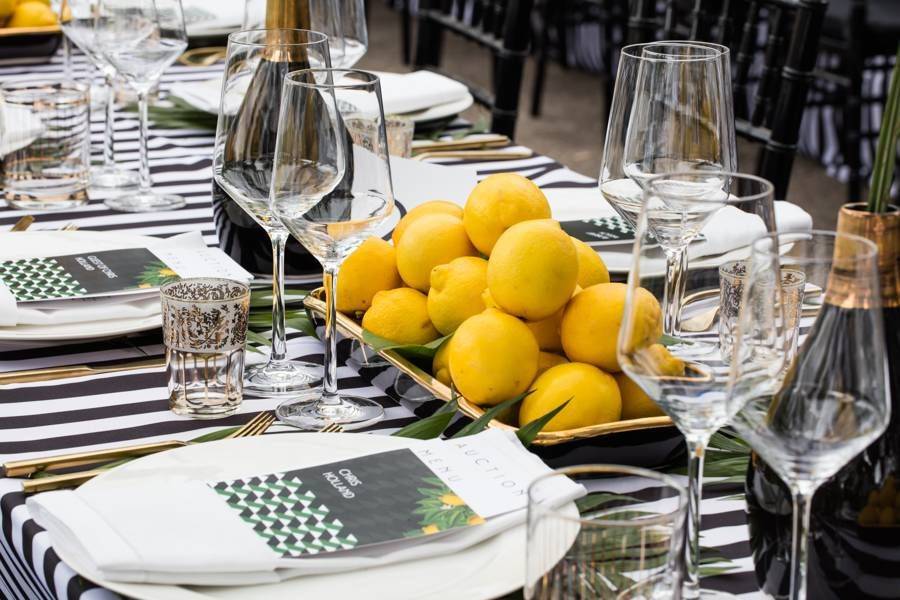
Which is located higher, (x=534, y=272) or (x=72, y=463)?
(x=534, y=272)

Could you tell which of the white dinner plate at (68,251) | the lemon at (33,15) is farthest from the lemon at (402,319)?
the lemon at (33,15)

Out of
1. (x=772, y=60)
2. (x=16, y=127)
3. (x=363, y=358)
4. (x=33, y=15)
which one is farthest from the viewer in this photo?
(x=33, y=15)

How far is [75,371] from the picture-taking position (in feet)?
3.58

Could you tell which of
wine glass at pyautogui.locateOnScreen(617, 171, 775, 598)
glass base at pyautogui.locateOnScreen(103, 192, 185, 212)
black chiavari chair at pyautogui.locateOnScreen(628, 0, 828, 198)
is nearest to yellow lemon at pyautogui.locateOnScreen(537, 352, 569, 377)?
wine glass at pyautogui.locateOnScreen(617, 171, 775, 598)

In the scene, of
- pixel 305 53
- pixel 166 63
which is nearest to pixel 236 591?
pixel 305 53

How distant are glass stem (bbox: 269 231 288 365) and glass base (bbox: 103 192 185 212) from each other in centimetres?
49

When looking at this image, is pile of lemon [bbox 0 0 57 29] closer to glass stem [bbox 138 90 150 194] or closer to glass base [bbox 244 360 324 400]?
glass stem [bbox 138 90 150 194]

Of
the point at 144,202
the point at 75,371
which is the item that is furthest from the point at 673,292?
the point at 144,202

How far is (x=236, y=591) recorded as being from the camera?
728 mm

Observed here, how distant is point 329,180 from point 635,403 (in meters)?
0.28

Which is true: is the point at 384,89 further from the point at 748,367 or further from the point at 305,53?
the point at 748,367

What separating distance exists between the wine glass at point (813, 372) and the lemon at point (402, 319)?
41 cm

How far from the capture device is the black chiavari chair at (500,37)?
2.23m

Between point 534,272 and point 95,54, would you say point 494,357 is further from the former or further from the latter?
point 95,54
